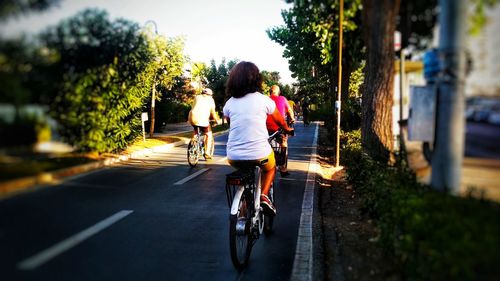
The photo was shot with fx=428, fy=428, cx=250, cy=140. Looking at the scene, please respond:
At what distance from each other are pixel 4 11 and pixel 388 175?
163 inches

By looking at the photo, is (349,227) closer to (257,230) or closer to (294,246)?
(294,246)

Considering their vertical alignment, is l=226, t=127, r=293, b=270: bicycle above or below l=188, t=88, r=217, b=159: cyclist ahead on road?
below

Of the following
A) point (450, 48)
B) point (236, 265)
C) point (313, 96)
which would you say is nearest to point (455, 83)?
point (450, 48)

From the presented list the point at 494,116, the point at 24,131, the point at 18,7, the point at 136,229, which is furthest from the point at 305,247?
the point at 18,7

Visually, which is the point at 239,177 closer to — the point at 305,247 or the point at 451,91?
the point at 305,247

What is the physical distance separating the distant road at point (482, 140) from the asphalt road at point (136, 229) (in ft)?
5.46

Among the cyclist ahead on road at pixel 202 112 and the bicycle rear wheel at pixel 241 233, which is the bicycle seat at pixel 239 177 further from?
the cyclist ahead on road at pixel 202 112

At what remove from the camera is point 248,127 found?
4.33 m

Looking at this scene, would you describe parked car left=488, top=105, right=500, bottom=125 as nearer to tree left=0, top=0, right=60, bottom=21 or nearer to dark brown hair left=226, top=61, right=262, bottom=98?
tree left=0, top=0, right=60, bottom=21

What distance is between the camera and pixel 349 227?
17.6ft

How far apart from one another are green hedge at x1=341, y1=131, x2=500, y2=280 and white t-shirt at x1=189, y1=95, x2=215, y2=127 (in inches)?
271

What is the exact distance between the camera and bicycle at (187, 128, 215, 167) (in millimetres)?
10734

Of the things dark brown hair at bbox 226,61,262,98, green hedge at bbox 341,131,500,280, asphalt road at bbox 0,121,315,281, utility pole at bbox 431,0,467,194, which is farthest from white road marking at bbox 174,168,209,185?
utility pole at bbox 431,0,467,194

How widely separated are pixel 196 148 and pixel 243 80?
6.88 metres
